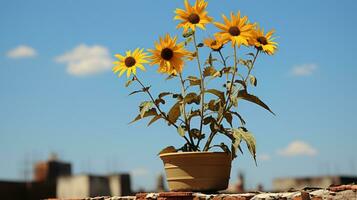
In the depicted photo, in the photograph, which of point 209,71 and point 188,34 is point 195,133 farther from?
point 188,34

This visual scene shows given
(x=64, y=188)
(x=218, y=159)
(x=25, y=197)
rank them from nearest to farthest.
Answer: (x=218, y=159) < (x=64, y=188) < (x=25, y=197)

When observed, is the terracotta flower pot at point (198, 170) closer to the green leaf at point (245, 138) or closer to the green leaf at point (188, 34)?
the green leaf at point (245, 138)

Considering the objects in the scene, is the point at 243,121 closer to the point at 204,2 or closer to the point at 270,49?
the point at 270,49

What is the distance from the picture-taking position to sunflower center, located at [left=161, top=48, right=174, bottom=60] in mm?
2922

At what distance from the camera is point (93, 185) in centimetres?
1394

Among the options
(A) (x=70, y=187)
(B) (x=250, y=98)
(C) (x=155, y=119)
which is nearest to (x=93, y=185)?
(A) (x=70, y=187)

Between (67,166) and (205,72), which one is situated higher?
(67,166)

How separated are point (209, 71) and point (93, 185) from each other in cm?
1147

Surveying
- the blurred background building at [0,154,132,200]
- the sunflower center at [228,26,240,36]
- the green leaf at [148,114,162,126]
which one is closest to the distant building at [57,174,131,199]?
the blurred background building at [0,154,132,200]

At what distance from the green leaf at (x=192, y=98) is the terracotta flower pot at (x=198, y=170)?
0.31 meters

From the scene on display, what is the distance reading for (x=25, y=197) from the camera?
15.5 metres

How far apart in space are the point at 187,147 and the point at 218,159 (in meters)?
0.21

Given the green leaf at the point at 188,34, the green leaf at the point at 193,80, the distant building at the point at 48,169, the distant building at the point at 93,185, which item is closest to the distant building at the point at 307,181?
the distant building at the point at 93,185

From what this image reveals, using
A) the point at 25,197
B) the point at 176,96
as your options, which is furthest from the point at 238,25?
the point at 25,197
